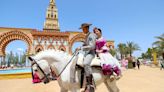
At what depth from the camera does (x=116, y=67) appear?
3.90m

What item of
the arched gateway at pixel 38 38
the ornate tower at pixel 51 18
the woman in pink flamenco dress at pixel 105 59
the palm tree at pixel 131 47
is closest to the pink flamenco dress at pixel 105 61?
the woman in pink flamenco dress at pixel 105 59

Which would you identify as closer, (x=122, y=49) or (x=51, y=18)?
(x=122, y=49)

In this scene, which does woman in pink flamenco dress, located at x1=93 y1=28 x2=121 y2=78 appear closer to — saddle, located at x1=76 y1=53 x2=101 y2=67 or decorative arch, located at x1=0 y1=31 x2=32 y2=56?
saddle, located at x1=76 y1=53 x2=101 y2=67

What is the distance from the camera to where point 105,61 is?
3773 mm

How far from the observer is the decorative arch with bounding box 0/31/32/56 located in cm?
3759

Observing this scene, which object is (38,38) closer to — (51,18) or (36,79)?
(51,18)

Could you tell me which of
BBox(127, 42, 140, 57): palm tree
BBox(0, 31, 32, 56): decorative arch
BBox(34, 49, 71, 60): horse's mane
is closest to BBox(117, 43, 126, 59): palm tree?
BBox(127, 42, 140, 57): palm tree

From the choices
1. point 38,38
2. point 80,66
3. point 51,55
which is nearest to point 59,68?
point 51,55

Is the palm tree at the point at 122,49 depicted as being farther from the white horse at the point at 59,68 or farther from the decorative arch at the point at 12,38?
the white horse at the point at 59,68

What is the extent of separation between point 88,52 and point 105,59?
0.47 meters

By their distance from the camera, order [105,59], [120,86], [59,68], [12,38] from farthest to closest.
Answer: [12,38]
[120,86]
[105,59]
[59,68]

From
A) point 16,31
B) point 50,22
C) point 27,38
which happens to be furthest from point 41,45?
point 50,22

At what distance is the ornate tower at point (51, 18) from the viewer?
6950cm

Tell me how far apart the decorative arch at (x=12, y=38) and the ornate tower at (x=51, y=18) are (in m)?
29.6
